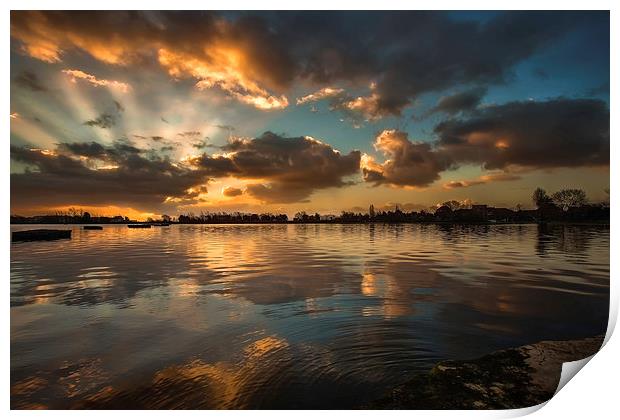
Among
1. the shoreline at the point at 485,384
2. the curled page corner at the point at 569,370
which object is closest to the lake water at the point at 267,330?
the shoreline at the point at 485,384

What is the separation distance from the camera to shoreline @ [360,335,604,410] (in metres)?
5.31

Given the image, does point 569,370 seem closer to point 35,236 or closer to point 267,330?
point 267,330

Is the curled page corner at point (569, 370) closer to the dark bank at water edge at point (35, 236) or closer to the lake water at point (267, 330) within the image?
the lake water at point (267, 330)

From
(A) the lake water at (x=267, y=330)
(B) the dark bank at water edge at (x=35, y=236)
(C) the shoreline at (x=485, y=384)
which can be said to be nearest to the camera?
(C) the shoreline at (x=485, y=384)

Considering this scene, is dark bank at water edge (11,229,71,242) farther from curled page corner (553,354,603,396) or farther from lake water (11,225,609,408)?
curled page corner (553,354,603,396)

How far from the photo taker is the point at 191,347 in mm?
7371

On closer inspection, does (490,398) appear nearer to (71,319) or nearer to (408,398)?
(408,398)

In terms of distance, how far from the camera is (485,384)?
18.4 feet

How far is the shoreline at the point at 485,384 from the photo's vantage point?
5312 millimetres

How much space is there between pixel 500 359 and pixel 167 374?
19.2 ft

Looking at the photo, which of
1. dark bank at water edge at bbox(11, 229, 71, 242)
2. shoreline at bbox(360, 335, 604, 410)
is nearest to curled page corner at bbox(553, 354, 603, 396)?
shoreline at bbox(360, 335, 604, 410)

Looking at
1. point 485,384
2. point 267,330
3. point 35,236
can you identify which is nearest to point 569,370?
point 485,384
